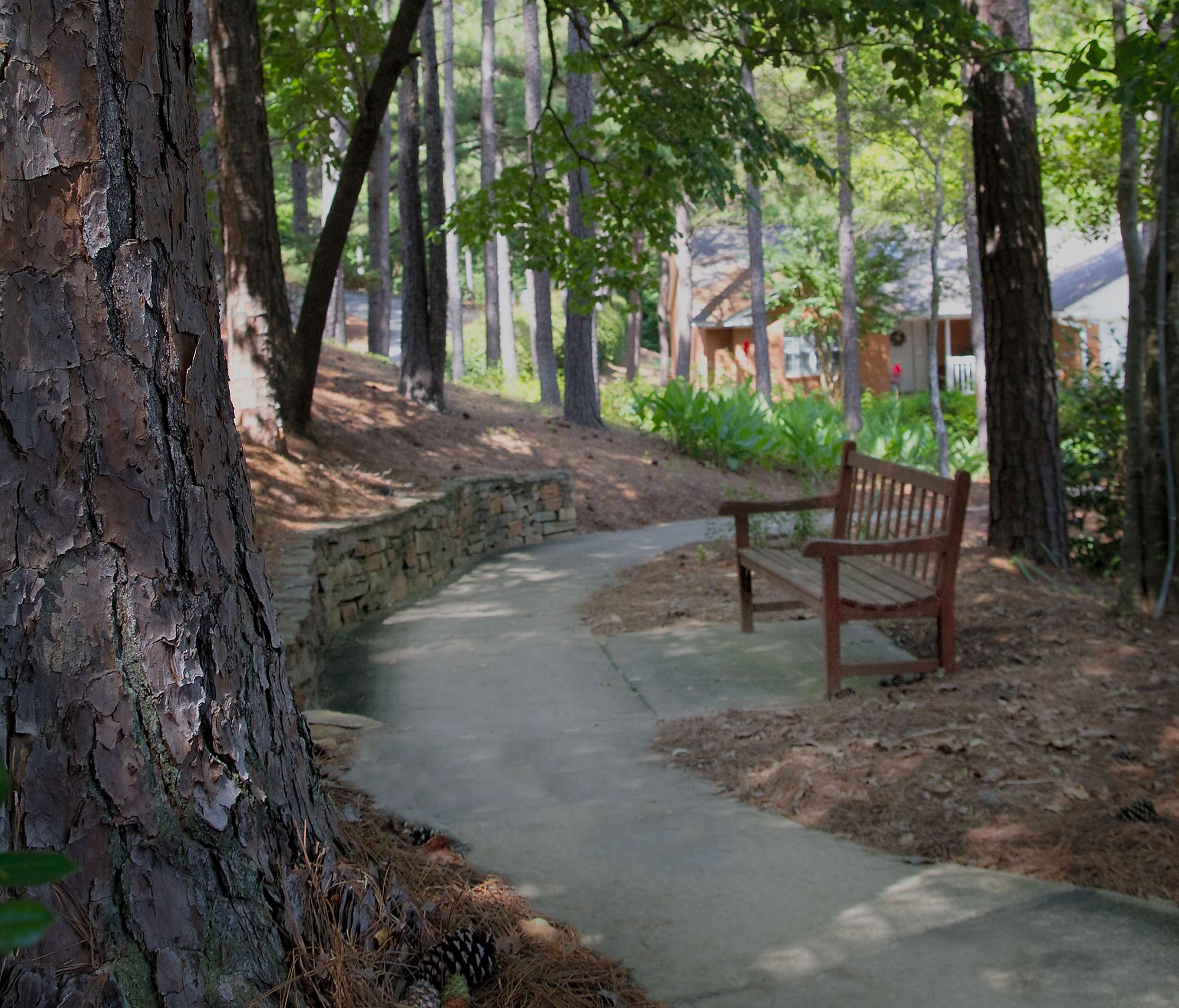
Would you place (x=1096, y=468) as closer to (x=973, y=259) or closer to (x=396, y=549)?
(x=396, y=549)

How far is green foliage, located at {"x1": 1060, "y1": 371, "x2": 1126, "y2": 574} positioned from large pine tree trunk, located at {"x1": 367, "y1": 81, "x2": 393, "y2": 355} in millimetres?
14302

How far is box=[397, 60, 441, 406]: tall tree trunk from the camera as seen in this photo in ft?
46.0

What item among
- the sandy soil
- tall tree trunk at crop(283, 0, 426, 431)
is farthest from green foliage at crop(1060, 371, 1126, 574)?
tall tree trunk at crop(283, 0, 426, 431)

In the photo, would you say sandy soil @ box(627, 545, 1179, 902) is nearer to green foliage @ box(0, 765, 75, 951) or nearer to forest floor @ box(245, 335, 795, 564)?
green foliage @ box(0, 765, 75, 951)

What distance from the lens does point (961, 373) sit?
29188 millimetres

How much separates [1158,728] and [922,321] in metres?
30.3

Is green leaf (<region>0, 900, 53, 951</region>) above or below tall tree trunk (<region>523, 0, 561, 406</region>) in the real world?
below

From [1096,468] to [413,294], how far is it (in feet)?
28.6

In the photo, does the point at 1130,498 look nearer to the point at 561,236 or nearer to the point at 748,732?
the point at 748,732

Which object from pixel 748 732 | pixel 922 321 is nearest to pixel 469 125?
pixel 922 321

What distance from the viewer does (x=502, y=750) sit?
467cm

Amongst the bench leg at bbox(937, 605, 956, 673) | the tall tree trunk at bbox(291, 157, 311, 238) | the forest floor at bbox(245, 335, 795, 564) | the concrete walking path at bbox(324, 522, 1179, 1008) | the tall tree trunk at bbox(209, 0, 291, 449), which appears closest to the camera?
the concrete walking path at bbox(324, 522, 1179, 1008)

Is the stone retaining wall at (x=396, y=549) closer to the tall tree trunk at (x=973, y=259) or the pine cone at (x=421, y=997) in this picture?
the pine cone at (x=421, y=997)

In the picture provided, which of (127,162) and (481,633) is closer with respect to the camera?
(127,162)
